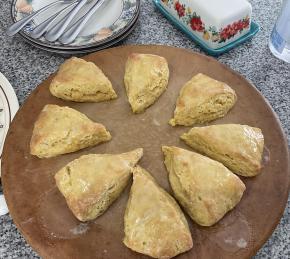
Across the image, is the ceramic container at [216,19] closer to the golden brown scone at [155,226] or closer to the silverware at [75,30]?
the silverware at [75,30]

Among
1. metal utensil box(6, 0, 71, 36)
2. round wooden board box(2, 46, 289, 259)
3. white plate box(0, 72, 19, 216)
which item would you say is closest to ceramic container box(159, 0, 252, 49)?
round wooden board box(2, 46, 289, 259)

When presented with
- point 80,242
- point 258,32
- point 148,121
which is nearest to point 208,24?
point 258,32

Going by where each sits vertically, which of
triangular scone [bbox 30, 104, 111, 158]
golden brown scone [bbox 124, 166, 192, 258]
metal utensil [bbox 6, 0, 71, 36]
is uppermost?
metal utensil [bbox 6, 0, 71, 36]

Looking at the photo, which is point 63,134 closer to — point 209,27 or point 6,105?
point 6,105

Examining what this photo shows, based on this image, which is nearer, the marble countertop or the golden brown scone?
the golden brown scone

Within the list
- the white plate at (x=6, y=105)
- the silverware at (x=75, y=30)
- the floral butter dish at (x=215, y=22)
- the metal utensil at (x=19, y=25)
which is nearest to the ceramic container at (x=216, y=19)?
the floral butter dish at (x=215, y=22)

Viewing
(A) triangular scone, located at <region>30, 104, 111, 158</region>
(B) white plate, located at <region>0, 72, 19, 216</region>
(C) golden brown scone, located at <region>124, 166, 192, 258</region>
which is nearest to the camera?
(C) golden brown scone, located at <region>124, 166, 192, 258</region>

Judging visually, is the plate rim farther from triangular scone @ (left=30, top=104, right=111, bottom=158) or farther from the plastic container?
the plastic container
